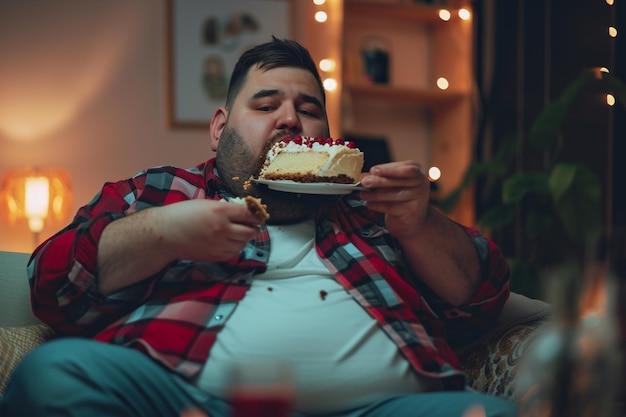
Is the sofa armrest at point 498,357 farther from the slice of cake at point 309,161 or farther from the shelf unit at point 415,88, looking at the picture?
the shelf unit at point 415,88

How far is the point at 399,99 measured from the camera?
4.07m

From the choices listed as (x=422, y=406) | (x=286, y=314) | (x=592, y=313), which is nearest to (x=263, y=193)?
(x=286, y=314)

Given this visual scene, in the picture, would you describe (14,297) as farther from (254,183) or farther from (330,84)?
(330,84)

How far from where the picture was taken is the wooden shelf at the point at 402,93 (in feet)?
12.4

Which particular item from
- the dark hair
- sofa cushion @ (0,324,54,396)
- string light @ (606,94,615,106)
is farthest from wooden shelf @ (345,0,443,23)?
sofa cushion @ (0,324,54,396)

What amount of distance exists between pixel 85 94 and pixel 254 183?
98.7 inches

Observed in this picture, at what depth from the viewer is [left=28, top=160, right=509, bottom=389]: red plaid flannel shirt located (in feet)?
4.40

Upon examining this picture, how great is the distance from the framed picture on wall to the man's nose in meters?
2.25

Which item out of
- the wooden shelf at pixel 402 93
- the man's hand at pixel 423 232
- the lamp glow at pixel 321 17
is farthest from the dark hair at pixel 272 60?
the lamp glow at pixel 321 17

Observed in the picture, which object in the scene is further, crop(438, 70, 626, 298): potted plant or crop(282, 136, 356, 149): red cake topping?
crop(438, 70, 626, 298): potted plant

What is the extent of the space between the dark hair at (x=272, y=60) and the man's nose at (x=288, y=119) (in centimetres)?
13

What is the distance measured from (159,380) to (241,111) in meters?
0.77

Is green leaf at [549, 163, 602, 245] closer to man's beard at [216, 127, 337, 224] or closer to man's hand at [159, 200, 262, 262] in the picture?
man's beard at [216, 127, 337, 224]

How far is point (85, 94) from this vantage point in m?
3.84
